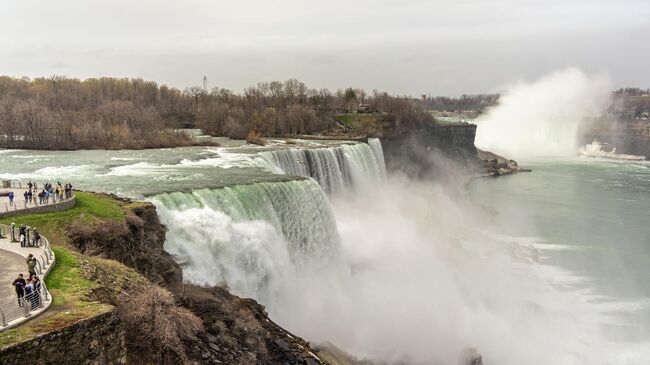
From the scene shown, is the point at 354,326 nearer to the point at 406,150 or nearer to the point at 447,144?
the point at 406,150

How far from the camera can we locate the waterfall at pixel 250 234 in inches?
601

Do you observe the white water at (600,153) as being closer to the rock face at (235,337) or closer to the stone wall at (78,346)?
the rock face at (235,337)

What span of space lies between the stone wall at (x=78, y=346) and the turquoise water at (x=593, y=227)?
1785cm

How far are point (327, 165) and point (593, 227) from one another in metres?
17.7

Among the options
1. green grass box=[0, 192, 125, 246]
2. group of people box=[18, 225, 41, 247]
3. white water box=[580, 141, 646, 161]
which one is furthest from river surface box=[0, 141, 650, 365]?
white water box=[580, 141, 646, 161]

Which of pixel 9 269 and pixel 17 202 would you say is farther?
pixel 17 202

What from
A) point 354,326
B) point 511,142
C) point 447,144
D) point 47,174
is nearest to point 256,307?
point 354,326

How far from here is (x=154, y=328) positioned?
888cm

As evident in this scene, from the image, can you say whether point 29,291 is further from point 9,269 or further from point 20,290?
point 9,269

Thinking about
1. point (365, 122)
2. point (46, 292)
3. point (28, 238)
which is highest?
point (365, 122)

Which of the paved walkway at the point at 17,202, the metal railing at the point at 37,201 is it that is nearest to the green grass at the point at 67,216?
the metal railing at the point at 37,201

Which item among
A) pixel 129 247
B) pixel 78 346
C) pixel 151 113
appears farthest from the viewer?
pixel 151 113

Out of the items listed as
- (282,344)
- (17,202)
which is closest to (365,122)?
(17,202)

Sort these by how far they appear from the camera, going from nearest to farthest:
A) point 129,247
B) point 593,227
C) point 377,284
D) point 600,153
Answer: point 129,247
point 377,284
point 593,227
point 600,153
